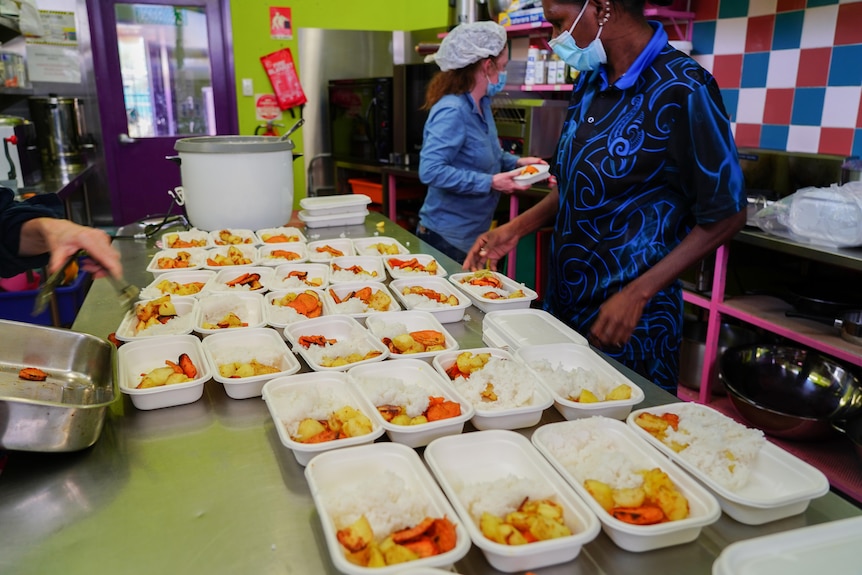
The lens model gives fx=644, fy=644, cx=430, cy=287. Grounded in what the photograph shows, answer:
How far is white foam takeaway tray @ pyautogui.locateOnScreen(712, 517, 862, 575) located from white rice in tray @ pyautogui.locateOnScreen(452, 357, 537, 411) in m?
0.45

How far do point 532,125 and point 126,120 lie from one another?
3613mm

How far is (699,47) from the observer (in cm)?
344

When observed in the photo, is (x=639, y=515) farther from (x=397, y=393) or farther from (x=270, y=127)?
(x=270, y=127)

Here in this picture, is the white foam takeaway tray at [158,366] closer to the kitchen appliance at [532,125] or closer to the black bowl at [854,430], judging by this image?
the black bowl at [854,430]

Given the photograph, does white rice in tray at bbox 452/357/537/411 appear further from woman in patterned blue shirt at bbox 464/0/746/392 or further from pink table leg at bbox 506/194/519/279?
pink table leg at bbox 506/194/519/279

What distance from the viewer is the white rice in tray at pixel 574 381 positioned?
1.24m

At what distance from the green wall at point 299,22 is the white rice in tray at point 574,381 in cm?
483

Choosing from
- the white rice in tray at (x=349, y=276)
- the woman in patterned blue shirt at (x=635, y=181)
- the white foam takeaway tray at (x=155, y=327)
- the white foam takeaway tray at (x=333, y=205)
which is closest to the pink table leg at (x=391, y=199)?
the white foam takeaway tray at (x=333, y=205)

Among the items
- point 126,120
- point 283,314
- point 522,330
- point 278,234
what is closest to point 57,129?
point 126,120

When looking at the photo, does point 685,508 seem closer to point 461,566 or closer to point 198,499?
point 461,566

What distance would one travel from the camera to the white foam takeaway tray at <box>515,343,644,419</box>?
3.84 ft

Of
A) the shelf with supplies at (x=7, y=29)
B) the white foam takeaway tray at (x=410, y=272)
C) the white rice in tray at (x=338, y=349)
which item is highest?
the shelf with supplies at (x=7, y=29)

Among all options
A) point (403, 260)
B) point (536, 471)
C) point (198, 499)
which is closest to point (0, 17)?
point (403, 260)

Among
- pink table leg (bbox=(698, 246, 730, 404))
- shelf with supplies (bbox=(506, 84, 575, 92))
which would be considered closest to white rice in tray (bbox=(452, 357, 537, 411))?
pink table leg (bbox=(698, 246, 730, 404))
